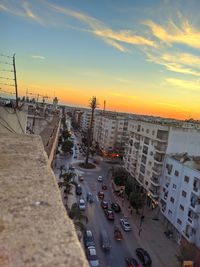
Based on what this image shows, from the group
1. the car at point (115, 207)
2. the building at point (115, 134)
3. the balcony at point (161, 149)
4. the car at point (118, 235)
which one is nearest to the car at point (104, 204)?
the car at point (115, 207)

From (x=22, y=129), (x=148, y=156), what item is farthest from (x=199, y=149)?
(x=22, y=129)

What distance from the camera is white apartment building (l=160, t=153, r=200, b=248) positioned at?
23.7m

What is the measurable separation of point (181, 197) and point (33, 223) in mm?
25594

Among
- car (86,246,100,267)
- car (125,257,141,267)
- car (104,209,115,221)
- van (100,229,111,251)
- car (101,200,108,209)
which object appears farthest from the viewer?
car (101,200,108,209)

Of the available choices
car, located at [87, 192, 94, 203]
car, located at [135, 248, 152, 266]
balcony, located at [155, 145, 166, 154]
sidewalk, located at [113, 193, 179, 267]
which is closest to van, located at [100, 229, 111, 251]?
car, located at [135, 248, 152, 266]

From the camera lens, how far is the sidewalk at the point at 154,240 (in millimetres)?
22172

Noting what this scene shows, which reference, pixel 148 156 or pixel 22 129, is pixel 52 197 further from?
pixel 148 156

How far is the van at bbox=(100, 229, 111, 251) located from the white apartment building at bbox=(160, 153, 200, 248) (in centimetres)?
672

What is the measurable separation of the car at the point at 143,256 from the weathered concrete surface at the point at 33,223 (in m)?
19.1

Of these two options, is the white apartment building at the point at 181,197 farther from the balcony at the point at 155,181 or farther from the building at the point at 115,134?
the building at the point at 115,134

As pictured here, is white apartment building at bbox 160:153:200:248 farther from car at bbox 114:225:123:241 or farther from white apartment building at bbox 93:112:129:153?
white apartment building at bbox 93:112:129:153

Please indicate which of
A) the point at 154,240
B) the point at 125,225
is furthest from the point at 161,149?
the point at 154,240

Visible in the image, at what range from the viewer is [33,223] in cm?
265

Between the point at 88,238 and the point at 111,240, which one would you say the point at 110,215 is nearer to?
the point at 111,240
